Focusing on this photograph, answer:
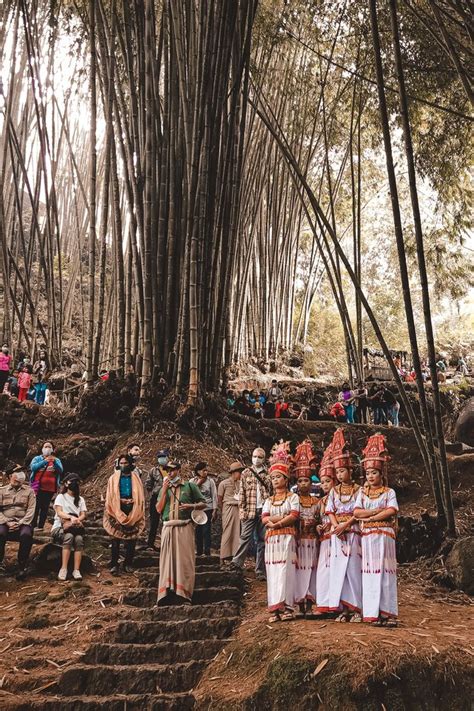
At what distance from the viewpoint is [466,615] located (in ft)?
13.2

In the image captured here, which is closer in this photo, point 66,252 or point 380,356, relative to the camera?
point 380,356

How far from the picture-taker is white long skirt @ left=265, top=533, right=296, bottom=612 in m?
3.65

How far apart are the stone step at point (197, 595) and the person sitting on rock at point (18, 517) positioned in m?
0.88

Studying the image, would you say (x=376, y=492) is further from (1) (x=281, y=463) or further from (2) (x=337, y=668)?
(2) (x=337, y=668)

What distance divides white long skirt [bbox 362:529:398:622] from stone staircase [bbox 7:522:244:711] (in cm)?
72

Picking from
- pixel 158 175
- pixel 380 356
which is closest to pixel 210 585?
pixel 158 175

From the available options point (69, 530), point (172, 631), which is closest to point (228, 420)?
point (69, 530)

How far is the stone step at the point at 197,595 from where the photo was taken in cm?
423

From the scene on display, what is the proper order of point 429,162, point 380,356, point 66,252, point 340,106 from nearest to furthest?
1. point 429,162
2. point 340,106
3. point 380,356
4. point 66,252

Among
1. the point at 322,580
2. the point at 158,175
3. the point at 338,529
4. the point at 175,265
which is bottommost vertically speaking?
the point at 322,580

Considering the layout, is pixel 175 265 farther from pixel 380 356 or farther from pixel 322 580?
pixel 380 356

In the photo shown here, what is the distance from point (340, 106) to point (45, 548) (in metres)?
8.03

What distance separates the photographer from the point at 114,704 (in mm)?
2924

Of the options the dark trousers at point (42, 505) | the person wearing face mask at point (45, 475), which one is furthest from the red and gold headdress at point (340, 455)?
the dark trousers at point (42, 505)
